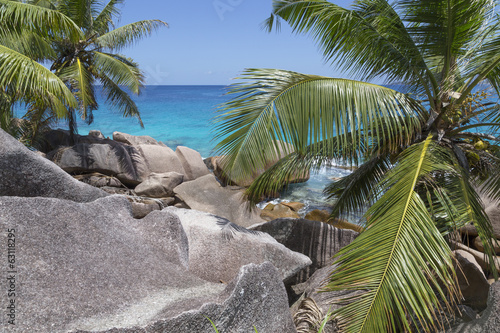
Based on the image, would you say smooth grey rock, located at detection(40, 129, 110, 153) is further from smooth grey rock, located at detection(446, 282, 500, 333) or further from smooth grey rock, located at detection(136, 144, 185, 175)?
smooth grey rock, located at detection(446, 282, 500, 333)

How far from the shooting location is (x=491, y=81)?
4164mm

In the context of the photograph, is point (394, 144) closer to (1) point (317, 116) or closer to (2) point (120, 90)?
(1) point (317, 116)

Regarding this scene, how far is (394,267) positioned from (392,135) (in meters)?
1.75

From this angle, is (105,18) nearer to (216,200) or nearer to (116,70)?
(116,70)

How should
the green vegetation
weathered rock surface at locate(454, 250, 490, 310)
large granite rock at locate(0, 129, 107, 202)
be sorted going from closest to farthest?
large granite rock at locate(0, 129, 107, 202) < weathered rock surface at locate(454, 250, 490, 310) < the green vegetation

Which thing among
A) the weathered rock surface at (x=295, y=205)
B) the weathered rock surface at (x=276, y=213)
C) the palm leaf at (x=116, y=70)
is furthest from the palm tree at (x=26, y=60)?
the weathered rock surface at (x=295, y=205)

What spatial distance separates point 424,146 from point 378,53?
1.46 metres

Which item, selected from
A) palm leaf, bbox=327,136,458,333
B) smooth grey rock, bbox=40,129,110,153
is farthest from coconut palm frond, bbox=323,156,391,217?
smooth grey rock, bbox=40,129,110,153

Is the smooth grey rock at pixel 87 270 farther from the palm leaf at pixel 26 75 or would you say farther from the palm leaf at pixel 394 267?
the palm leaf at pixel 26 75

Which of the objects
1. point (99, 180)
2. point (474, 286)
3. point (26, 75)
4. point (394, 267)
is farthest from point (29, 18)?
point (474, 286)

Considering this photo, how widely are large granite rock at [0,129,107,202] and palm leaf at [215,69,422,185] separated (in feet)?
4.95

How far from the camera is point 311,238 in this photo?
4.98 meters

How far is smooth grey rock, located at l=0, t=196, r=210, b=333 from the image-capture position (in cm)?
216

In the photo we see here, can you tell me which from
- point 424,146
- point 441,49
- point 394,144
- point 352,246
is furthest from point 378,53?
point 352,246
